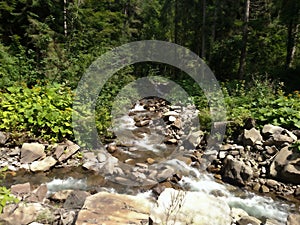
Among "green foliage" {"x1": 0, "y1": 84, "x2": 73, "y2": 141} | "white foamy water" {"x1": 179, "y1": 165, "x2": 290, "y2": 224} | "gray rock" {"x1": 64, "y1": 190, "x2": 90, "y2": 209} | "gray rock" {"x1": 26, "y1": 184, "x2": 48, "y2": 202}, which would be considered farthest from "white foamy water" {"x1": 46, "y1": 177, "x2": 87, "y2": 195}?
"white foamy water" {"x1": 179, "y1": 165, "x2": 290, "y2": 224}

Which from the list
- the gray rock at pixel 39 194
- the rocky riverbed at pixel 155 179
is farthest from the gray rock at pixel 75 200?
the gray rock at pixel 39 194

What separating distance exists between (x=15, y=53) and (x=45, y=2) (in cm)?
287

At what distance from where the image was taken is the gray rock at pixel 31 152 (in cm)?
582

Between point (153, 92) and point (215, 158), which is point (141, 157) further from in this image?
point (153, 92)

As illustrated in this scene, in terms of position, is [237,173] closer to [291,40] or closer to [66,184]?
[66,184]

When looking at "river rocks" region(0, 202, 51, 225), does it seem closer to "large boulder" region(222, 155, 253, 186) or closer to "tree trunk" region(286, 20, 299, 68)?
"large boulder" region(222, 155, 253, 186)

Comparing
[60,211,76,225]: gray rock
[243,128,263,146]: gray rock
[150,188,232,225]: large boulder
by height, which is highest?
[150,188,232,225]: large boulder

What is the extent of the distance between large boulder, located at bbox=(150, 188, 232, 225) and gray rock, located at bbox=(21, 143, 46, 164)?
3952 millimetres

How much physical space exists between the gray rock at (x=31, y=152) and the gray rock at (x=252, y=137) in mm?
5217

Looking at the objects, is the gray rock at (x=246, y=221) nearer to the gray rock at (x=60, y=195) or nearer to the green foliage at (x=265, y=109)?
the gray rock at (x=60, y=195)

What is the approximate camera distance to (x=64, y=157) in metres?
6.08

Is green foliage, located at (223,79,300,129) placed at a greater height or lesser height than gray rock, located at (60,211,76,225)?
greater

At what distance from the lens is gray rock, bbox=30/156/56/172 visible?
18.5ft

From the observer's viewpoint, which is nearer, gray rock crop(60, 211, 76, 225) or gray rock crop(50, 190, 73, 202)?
gray rock crop(60, 211, 76, 225)
